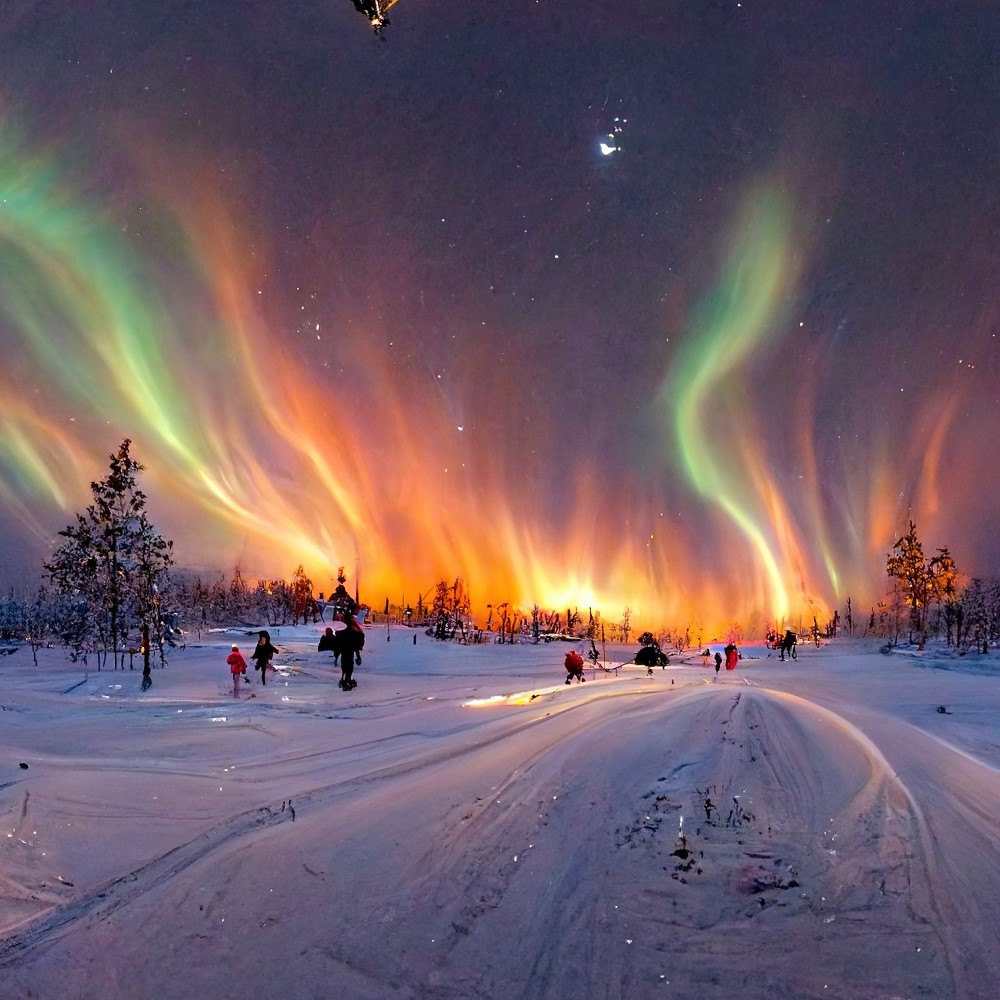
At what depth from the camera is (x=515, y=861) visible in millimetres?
6379

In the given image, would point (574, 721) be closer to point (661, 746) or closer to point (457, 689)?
point (661, 746)

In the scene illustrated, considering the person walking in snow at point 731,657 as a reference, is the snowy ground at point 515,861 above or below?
above

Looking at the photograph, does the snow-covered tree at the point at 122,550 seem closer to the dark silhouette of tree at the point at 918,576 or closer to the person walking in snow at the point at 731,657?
the person walking in snow at the point at 731,657

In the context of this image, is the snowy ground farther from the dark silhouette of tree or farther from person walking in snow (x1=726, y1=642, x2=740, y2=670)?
the dark silhouette of tree

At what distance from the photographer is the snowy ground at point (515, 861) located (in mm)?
4801

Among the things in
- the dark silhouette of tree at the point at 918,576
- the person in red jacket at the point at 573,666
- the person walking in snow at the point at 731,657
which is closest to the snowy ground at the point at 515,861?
the person in red jacket at the point at 573,666

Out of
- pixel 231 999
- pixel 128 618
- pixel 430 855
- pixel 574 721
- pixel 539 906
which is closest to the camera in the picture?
pixel 231 999

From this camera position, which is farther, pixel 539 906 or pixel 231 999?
pixel 539 906

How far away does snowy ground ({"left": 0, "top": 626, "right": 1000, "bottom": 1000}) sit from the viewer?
480cm

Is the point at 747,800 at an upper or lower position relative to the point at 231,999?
upper

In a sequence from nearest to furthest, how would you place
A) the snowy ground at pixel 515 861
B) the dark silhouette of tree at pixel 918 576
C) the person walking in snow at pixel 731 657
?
1. the snowy ground at pixel 515 861
2. the person walking in snow at pixel 731 657
3. the dark silhouette of tree at pixel 918 576

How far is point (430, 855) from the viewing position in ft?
21.4

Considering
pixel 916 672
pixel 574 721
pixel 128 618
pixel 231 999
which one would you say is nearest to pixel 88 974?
pixel 231 999

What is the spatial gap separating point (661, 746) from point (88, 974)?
7252 mm
